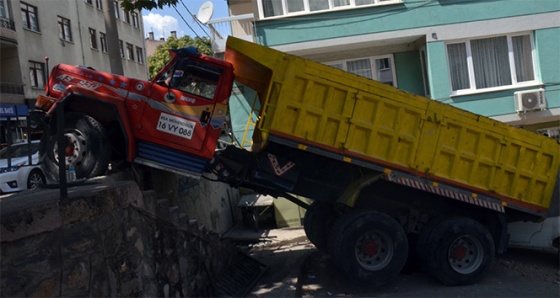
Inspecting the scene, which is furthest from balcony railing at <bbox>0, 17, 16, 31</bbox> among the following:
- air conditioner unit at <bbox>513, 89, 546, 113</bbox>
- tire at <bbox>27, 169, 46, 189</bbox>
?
air conditioner unit at <bbox>513, 89, 546, 113</bbox>

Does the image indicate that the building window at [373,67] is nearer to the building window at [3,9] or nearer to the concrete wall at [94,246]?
the concrete wall at [94,246]

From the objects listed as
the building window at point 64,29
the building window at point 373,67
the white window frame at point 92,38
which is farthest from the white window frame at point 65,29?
the building window at point 373,67

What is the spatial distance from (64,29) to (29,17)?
3.27m

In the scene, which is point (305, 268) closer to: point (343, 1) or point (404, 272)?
point (404, 272)

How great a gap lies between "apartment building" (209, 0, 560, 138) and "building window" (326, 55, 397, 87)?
63cm

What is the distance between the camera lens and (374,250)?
25.4 feet

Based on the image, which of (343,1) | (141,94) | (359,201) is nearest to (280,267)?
(359,201)

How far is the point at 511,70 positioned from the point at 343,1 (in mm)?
4719

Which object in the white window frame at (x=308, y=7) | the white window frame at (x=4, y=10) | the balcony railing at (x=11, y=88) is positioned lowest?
the white window frame at (x=308, y=7)

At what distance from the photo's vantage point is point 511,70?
1355 centimetres

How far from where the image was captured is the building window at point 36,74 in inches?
1014

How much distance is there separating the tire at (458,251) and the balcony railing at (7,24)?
22949mm

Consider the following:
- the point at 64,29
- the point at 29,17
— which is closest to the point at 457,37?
the point at 29,17

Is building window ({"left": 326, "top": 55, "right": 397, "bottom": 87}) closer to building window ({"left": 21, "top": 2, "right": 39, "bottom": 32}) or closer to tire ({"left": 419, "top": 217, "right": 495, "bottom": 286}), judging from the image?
tire ({"left": 419, "top": 217, "right": 495, "bottom": 286})
